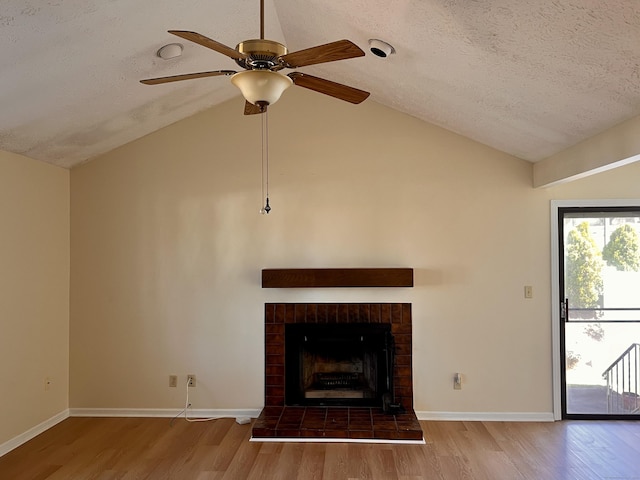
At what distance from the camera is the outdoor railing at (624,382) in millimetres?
4180

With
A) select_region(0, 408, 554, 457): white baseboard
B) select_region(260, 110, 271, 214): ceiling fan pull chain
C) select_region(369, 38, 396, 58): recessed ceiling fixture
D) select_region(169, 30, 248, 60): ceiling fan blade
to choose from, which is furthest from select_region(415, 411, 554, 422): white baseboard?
select_region(169, 30, 248, 60): ceiling fan blade

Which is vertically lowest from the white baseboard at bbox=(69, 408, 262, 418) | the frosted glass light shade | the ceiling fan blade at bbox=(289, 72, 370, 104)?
the white baseboard at bbox=(69, 408, 262, 418)

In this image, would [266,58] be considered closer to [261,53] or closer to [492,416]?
[261,53]

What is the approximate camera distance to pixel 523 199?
4.22 meters

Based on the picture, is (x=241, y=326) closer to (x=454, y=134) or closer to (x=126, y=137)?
(x=126, y=137)

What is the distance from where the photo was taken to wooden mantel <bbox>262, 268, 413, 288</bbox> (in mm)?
4070

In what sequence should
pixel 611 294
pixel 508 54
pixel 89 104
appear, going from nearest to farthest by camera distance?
1. pixel 508 54
2. pixel 89 104
3. pixel 611 294

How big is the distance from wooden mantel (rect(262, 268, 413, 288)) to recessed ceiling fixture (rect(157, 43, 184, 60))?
191 centimetres

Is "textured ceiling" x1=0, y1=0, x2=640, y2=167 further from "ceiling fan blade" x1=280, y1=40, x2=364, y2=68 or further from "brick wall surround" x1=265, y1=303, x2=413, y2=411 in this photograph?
"brick wall surround" x1=265, y1=303, x2=413, y2=411

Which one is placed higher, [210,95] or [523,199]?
[210,95]

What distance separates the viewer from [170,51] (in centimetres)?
297

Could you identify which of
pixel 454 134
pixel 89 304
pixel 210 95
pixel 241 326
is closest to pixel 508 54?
pixel 454 134

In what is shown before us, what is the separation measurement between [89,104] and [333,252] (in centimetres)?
228

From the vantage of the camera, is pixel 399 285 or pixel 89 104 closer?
pixel 89 104
